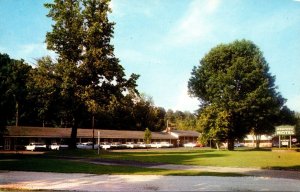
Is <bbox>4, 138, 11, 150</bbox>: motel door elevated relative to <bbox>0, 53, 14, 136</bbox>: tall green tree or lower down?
lower down

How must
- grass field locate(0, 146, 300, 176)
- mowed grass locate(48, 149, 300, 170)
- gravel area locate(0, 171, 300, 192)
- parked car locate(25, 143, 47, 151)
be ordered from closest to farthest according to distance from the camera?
1. gravel area locate(0, 171, 300, 192)
2. grass field locate(0, 146, 300, 176)
3. mowed grass locate(48, 149, 300, 170)
4. parked car locate(25, 143, 47, 151)

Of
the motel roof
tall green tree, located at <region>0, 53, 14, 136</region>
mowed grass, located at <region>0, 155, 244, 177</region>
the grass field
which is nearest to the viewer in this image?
mowed grass, located at <region>0, 155, 244, 177</region>

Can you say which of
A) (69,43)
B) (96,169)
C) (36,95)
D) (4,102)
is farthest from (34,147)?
(96,169)

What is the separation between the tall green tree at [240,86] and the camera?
63.5m

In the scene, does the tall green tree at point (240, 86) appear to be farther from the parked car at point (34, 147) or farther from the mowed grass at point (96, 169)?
the mowed grass at point (96, 169)

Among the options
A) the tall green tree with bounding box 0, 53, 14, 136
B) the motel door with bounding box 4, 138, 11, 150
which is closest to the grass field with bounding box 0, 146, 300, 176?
the tall green tree with bounding box 0, 53, 14, 136

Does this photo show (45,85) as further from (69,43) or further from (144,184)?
(144,184)

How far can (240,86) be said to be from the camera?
65375mm

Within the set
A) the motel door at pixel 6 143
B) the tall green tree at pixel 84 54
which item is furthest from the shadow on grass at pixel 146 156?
the motel door at pixel 6 143

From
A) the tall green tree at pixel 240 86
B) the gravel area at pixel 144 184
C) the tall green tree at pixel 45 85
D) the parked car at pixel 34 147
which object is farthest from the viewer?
the tall green tree at pixel 240 86

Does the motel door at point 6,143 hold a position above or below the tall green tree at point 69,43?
below

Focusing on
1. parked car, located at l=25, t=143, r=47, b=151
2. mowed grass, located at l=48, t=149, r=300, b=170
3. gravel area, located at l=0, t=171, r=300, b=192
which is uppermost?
gravel area, located at l=0, t=171, r=300, b=192

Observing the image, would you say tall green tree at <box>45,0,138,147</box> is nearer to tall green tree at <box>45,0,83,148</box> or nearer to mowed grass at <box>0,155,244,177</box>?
tall green tree at <box>45,0,83,148</box>

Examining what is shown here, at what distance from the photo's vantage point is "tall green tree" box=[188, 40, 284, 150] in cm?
6350
